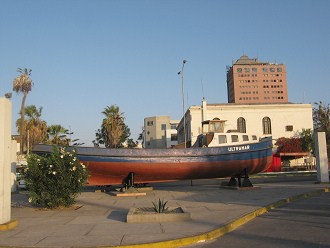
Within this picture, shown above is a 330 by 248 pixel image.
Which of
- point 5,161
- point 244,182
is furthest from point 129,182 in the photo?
point 5,161

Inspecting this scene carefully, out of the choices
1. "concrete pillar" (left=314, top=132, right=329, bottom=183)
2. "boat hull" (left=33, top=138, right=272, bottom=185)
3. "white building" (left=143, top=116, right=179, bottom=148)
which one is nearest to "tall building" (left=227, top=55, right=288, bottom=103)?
"white building" (left=143, top=116, right=179, bottom=148)

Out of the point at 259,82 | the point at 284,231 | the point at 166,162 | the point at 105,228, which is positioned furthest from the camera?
the point at 259,82

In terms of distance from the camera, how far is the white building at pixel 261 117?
57.2 meters

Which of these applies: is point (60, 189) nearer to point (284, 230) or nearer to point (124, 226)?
point (124, 226)

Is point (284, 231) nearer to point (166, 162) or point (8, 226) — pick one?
point (8, 226)

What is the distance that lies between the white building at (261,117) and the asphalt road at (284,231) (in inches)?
1783

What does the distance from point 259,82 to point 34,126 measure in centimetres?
14337

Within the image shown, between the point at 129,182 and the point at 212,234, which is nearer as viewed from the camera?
the point at 212,234

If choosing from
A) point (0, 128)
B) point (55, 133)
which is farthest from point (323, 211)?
point (55, 133)

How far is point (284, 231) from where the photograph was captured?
874 cm

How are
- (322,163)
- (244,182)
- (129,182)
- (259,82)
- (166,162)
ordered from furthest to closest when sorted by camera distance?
(259,82) < (322,163) < (244,182) < (166,162) < (129,182)

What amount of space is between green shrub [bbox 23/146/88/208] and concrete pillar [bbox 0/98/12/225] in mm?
3093

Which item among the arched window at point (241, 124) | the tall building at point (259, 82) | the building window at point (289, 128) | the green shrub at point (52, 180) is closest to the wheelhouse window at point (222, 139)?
the green shrub at point (52, 180)

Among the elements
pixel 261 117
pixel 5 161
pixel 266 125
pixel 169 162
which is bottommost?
pixel 169 162
